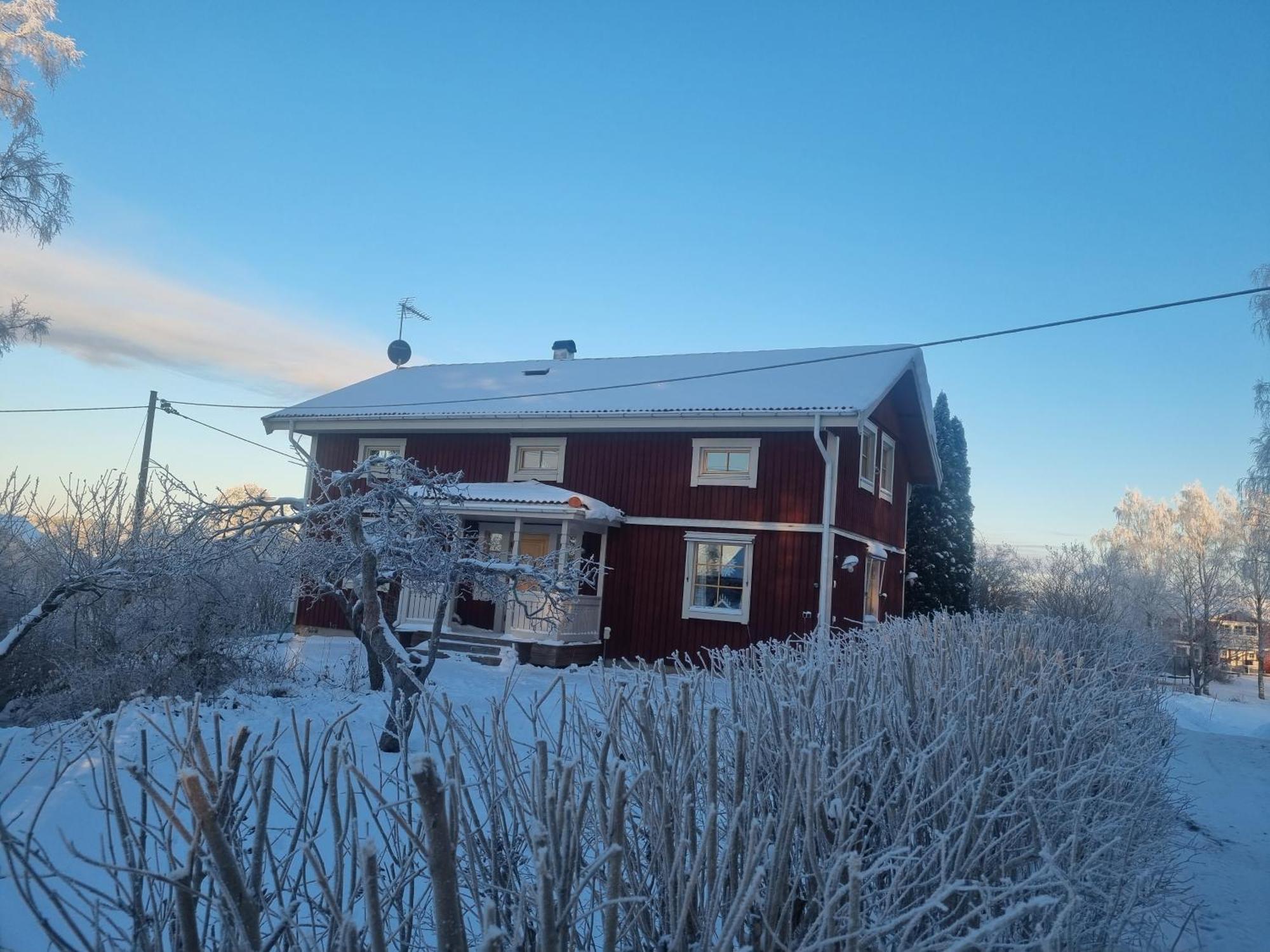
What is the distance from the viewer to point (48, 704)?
8.49 m

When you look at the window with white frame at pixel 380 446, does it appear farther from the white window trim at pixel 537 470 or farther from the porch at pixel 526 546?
the porch at pixel 526 546

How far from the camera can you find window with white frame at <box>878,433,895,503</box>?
18438mm

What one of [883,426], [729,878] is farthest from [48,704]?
[883,426]

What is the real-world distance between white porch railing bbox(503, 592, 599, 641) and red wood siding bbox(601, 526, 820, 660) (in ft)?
1.16

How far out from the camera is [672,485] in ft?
52.8

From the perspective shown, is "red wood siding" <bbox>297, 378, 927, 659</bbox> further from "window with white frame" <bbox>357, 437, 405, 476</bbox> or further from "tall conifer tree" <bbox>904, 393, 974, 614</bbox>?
"tall conifer tree" <bbox>904, 393, 974, 614</bbox>

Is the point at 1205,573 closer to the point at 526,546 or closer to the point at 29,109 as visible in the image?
the point at 526,546

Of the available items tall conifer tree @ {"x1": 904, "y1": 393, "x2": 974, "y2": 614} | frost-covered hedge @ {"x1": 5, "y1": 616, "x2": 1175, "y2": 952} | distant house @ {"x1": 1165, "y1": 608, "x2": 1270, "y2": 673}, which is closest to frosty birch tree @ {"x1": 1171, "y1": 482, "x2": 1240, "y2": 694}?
distant house @ {"x1": 1165, "y1": 608, "x2": 1270, "y2": 673}

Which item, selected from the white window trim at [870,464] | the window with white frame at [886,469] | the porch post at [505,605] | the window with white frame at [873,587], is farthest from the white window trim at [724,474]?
the window with white frame at [886,469]

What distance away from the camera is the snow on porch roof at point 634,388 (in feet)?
50.9

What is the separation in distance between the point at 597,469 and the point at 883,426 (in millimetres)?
6352

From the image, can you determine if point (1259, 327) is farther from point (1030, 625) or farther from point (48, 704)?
point (48, 704)

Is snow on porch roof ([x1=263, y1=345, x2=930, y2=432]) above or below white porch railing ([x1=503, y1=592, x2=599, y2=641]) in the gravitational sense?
above

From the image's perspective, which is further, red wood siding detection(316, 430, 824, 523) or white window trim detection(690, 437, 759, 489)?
white window trim detection(690, 437, 759, 489)
